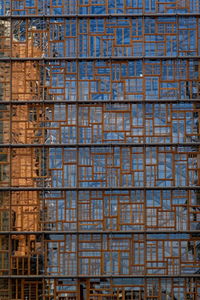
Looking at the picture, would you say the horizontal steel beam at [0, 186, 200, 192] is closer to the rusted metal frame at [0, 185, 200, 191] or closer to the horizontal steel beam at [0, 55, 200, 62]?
the rusted metal frame at [0, 185, 200, 191]

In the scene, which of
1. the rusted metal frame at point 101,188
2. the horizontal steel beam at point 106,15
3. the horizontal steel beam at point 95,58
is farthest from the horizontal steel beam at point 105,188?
the horizontal steel beam at point 106,15

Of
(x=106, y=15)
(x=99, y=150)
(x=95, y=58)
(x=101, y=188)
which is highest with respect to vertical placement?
(x=106, y=15)

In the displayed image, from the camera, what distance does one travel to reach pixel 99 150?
6.62 m

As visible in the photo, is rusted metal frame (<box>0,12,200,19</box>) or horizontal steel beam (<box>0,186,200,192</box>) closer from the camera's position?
horizontal steel beam (<box>0,186,200,192</box>)

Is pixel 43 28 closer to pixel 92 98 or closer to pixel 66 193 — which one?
pixel 92 98

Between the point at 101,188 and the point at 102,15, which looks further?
the point at 102,15

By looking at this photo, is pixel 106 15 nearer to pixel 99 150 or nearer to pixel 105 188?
pixel 99 150

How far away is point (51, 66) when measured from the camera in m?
6.71

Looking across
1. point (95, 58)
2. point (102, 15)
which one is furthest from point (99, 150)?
point (102, 15)

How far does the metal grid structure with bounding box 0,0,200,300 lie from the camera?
6.52 meters

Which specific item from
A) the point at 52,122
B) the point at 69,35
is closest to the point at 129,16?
the point at 69,35

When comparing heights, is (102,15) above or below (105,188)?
above

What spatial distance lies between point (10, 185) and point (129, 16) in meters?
2.77

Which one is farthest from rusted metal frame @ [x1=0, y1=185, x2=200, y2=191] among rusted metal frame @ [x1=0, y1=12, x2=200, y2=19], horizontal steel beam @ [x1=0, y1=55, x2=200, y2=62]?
rusted metal frame @ [x1=0, y1=12, x2=200, y2=19]
